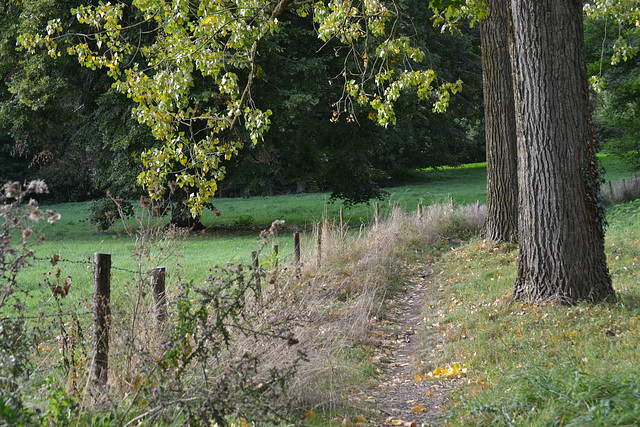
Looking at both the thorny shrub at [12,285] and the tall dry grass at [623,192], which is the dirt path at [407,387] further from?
the tall dry grass at [623,192]

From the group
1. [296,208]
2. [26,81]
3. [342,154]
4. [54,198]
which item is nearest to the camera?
[26,81]

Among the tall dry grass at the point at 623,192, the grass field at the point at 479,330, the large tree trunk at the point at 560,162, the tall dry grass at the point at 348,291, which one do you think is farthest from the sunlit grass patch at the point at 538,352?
the tall dry grass at the point at 623,192

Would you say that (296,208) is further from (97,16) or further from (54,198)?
(54,198)

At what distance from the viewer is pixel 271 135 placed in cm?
1859

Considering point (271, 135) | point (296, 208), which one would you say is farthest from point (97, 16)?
point (296, 208)

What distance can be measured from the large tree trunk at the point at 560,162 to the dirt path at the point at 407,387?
1735mm

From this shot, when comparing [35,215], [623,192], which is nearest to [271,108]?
[623,192]

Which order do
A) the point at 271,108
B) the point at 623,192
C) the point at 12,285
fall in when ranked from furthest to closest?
the point at 623,192 < the point at 271,108 < the point at 12,285

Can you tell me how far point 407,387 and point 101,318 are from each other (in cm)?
301

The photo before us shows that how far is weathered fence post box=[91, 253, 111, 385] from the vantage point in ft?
16.5

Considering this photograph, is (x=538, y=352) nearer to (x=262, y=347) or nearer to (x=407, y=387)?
(x=407, y=387)

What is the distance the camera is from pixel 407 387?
6.15 m

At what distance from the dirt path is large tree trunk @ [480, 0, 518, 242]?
11.4ft

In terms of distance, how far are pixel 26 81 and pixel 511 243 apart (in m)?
14.3
